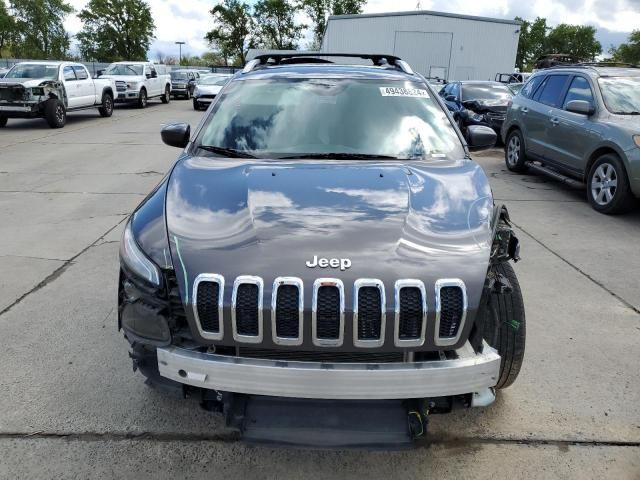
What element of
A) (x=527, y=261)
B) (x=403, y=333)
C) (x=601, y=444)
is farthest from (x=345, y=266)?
(x=527, y=261)

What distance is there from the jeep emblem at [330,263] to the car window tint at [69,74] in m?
15.7

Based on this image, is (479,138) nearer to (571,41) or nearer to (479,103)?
(479,103)

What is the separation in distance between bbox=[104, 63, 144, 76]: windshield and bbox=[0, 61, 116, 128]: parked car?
18.9 ft

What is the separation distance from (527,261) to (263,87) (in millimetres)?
3130

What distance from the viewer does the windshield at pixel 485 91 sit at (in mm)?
13321

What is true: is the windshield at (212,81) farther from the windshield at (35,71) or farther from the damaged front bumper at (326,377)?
the damaged front bumper at (326,377)

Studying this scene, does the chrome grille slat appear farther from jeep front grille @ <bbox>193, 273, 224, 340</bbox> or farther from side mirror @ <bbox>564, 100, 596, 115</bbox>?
side mirror @ <bbox>564, 100, 596, 115</bbox>

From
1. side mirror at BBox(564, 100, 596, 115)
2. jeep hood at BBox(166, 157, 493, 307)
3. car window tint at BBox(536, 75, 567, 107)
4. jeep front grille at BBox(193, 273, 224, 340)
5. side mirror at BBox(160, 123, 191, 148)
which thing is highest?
car window tint at BBox(536, 75, 567, 107)

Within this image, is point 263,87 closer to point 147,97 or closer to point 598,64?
point 598,64

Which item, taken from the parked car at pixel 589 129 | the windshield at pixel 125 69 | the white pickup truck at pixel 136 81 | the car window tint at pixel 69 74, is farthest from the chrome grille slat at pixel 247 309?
the windshield at pixel 125 69

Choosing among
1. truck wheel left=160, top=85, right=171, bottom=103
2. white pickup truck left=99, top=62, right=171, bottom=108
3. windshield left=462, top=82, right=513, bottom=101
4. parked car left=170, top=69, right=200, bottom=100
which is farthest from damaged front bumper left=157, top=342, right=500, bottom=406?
parked car left=170, top=69, right=200, bottom=100

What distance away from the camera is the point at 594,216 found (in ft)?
22.8

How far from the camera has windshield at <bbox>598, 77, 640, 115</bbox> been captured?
6.99 meters

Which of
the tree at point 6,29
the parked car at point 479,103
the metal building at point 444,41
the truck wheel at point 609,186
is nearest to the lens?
the truck wheel at point 609,186
